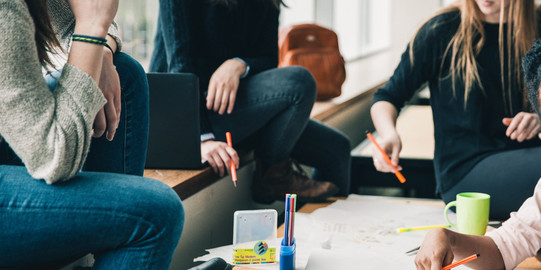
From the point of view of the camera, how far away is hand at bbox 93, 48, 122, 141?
3.12ft

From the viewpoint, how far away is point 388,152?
5.12 ft

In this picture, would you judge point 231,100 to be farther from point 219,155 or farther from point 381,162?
point 381,162

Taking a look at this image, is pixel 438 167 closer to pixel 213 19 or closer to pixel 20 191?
pixel 213 19

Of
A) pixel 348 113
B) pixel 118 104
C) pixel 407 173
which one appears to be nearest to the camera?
pixel 118 104

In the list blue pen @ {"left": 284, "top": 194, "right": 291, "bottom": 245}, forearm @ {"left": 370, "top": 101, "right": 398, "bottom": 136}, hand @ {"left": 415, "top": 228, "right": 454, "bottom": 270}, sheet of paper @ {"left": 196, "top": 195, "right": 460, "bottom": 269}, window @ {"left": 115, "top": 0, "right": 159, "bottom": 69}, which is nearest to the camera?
hand @ {"left": 415, "top": 228, "right": 454, "bottom": 270}

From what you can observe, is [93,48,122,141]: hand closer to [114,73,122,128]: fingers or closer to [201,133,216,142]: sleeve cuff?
[114,73,122,128]: fingers

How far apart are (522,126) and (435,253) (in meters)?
0.69

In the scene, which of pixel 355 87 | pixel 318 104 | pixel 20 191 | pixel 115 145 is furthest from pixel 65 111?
pixel 355 87

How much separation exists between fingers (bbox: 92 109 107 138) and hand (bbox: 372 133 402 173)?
2.60 ft

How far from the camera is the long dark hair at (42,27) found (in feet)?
2.86

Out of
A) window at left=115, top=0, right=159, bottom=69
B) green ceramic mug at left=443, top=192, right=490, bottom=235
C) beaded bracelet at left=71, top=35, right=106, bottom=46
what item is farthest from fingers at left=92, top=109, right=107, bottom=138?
window at left=115, top=0, right=159, bottom=69

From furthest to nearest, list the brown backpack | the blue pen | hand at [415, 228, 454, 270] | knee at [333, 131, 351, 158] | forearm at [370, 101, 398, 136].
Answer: the brown backpack → knee at [333, 131, 351, 158] → forearm at [370, 101, 398, 136] → the blue pen → hand at [415, 228, 454, 270]

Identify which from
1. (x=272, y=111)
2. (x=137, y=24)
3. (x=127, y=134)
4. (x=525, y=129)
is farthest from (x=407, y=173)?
(x=127, y=134)

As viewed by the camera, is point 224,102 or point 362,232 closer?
point 362,232
